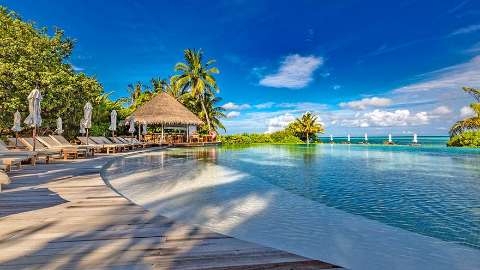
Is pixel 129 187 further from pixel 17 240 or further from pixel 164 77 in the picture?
pixel 164 77

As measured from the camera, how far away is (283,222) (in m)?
4.34

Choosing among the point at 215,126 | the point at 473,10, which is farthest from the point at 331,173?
the point at 473,10

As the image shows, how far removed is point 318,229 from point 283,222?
0.55 m

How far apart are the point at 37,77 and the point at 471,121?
34.0 metres

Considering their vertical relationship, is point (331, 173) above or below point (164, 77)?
below

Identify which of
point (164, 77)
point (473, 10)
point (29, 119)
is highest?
point (473, 10)

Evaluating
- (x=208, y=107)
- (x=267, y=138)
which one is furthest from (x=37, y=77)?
(x=267, y=138)

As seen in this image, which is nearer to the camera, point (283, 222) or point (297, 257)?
point (297, 257)

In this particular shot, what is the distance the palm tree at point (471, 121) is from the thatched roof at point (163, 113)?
81.6 feet

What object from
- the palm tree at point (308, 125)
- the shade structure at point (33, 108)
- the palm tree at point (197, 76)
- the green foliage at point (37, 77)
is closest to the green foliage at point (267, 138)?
the palm tree at point (308, 125)

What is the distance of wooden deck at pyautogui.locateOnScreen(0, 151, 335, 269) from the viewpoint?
2.09 m

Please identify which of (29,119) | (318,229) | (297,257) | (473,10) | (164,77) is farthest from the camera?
(164,77)

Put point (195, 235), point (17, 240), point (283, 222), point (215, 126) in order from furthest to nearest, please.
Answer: point (215, 126) < point (283, 222) < point (195, 235) < point (17, 240)

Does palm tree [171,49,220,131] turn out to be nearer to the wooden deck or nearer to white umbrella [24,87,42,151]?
white umbrella [24,87,42,151]
